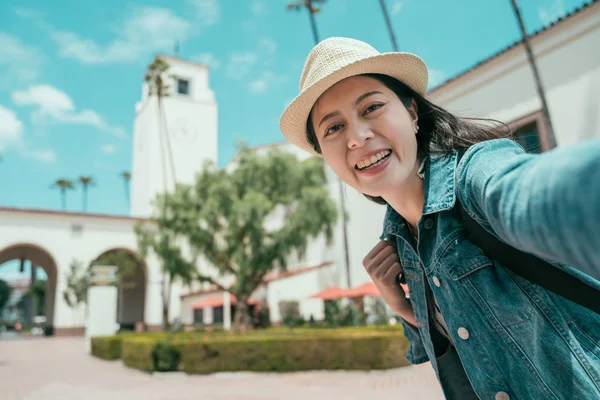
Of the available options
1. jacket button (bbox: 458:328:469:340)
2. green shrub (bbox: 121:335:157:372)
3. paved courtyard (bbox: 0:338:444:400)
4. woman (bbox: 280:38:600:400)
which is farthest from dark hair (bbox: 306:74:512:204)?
green shrub (bbox: 121:335:157:372)

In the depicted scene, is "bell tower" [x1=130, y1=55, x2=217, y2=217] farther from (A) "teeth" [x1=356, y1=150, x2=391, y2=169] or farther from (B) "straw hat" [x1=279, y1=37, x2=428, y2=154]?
(A) "teeth" [x1=356, y1=150, x2=391, y2=169]

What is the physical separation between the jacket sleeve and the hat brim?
2.20 feet

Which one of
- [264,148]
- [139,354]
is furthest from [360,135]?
[264,148]

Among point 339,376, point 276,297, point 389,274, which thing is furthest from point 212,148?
point 389,274

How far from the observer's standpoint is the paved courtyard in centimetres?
733

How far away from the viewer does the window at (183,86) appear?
135 ft

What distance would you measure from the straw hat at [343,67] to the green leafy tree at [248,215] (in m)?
16.5

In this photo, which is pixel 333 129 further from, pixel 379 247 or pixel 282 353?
pixel 282 353

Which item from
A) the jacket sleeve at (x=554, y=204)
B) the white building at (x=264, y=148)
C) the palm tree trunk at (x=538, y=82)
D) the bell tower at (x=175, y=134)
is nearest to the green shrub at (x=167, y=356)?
the white building at (x=264, y=148)

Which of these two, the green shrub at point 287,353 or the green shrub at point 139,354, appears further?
the green shrub at point 139,354

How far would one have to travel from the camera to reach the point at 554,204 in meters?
0.58

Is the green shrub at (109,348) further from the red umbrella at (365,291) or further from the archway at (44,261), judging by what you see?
the archway at (44,261)

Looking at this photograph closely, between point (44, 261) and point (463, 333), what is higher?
point (44, 261)

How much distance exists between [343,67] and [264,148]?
31710 millimetres
